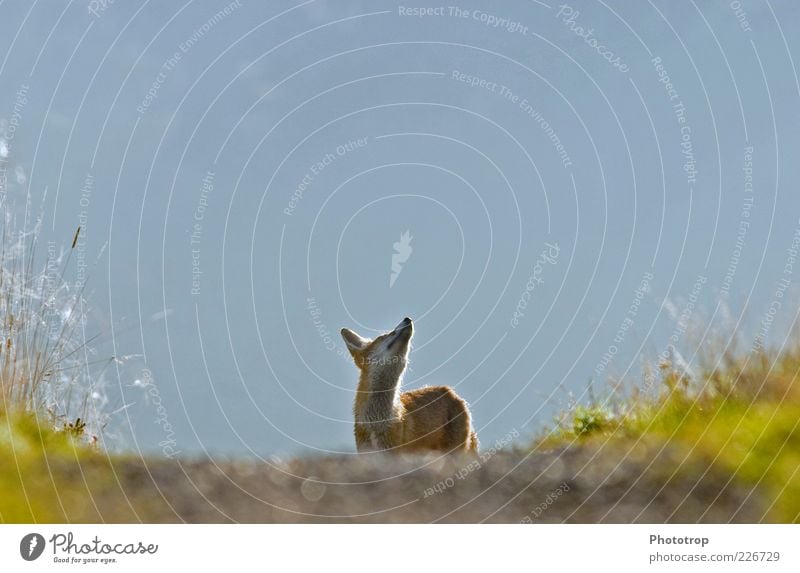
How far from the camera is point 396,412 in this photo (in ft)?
34.6

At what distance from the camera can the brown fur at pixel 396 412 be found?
10.3 meters

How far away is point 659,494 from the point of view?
5.88 m

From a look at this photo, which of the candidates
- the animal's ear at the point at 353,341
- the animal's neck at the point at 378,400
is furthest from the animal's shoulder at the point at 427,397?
the animal's ear at the point at 353,341

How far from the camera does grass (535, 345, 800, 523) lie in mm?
6145

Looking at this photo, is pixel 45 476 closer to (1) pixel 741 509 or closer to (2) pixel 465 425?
(1) pixel 741 509

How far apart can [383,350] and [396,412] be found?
74 cm

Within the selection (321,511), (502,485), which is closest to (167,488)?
(321,511)

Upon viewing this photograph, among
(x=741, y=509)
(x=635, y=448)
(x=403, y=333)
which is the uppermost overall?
(x=403, y=333)

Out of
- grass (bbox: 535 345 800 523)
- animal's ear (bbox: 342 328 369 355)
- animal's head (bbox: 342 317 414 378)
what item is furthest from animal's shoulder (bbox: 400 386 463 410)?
grass (bbox: 535 345 800 523)
